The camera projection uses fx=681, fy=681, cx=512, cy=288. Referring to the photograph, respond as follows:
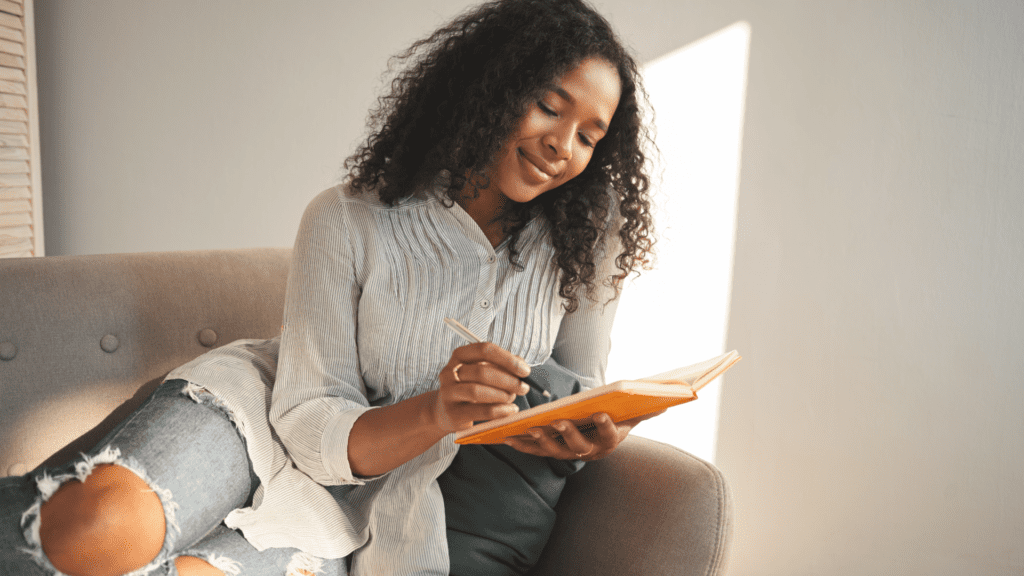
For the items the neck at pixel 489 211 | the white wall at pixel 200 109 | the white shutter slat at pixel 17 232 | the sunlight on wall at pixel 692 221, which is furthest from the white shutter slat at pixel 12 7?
the sunlight on wall at pixel 692 221

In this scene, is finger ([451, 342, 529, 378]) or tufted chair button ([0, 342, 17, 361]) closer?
finger ([451, 342, 529, 378])

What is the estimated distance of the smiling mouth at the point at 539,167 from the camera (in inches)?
38.9

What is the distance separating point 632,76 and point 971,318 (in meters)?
1.06

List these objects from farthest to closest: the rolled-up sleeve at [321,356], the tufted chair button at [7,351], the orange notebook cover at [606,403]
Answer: the tufted chair button at [7,351] → the rolled-up sleeve at [321,356] → the orange notebook cover at [606,403]

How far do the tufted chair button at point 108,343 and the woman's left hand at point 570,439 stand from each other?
690 mm

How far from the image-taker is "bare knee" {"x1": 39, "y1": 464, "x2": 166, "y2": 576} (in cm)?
71

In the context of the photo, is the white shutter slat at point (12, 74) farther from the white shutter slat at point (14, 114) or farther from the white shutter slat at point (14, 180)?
the white shutter slat at point (14, 180)

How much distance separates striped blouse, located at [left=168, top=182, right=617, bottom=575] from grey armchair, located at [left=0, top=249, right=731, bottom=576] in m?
0.19

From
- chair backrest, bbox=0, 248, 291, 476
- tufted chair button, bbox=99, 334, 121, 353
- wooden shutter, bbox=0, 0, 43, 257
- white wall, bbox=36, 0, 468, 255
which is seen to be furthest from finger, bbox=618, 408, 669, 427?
wooden shutter, bbox=0, 0, 43, 257

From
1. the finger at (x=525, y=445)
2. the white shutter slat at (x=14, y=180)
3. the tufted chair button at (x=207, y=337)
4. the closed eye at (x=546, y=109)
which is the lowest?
the finger at (x=525, y=445)

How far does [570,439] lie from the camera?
82cm

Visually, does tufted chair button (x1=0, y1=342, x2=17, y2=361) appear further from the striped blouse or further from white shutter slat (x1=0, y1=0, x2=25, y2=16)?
white shutter slat (x1=0, y1=0, x2=25, y2=16)

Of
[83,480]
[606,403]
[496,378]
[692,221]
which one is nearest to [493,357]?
[496,378]

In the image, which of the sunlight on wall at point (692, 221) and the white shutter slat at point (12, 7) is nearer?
the white shutter slat at point (12, 7)
